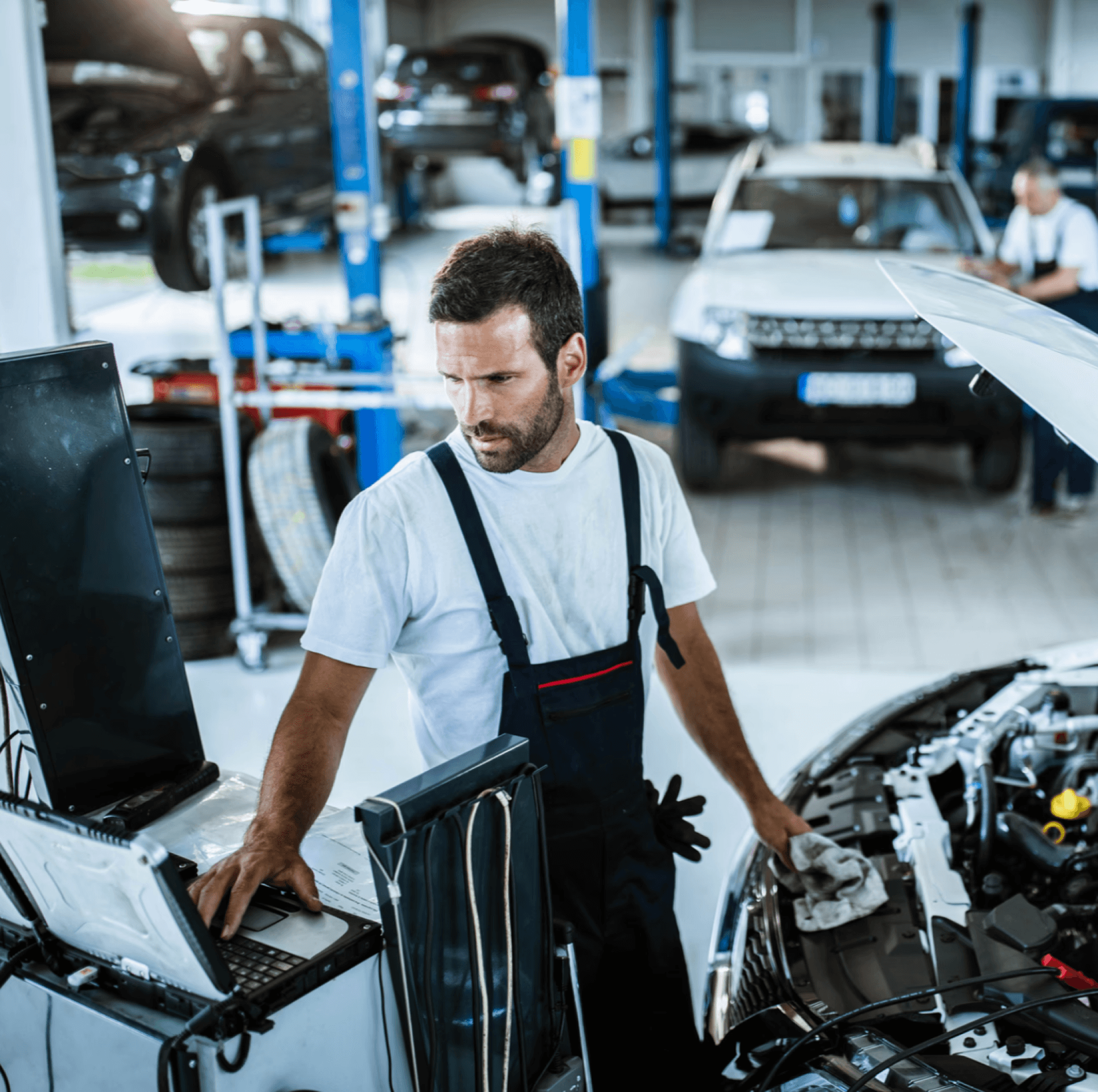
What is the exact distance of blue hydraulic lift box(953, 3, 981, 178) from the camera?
14.5m

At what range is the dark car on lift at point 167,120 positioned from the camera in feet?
23.2

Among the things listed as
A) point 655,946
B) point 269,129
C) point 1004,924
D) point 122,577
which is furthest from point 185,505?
point 269,129

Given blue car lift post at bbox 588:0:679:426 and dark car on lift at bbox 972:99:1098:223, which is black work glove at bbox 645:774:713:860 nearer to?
blue car lift post at bbox 588:0:679:426

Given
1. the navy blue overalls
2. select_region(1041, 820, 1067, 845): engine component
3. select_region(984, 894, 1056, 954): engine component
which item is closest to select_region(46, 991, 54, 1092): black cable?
the navy blue overalls

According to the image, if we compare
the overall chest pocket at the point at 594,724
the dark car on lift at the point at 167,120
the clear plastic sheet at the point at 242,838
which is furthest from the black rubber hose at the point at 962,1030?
the dark car on lift at the point at 167,120

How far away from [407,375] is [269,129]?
4.71 m

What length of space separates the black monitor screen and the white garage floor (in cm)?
162

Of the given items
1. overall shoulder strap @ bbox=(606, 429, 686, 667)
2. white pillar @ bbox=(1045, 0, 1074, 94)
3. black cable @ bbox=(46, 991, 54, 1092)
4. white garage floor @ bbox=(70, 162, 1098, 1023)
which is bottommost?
white garage floor @ bbox=(70, 162, 1098, 1023)

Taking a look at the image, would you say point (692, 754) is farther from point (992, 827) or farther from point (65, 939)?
point (65, 939)

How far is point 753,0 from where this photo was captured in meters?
21.1

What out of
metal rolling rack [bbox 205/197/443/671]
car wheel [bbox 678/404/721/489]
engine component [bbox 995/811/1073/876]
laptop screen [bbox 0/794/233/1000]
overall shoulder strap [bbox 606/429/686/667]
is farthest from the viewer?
car wheel [bbox 678/404/721/489]

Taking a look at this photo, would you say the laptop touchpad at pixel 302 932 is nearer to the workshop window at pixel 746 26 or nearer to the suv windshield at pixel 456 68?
the suv windshield at pixel 456 68

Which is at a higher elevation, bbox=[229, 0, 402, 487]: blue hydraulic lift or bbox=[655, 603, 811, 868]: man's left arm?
bbox=[229, 0, 402, 487]: blue hydraulic lift

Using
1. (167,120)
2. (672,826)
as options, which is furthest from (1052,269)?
(672,826)
